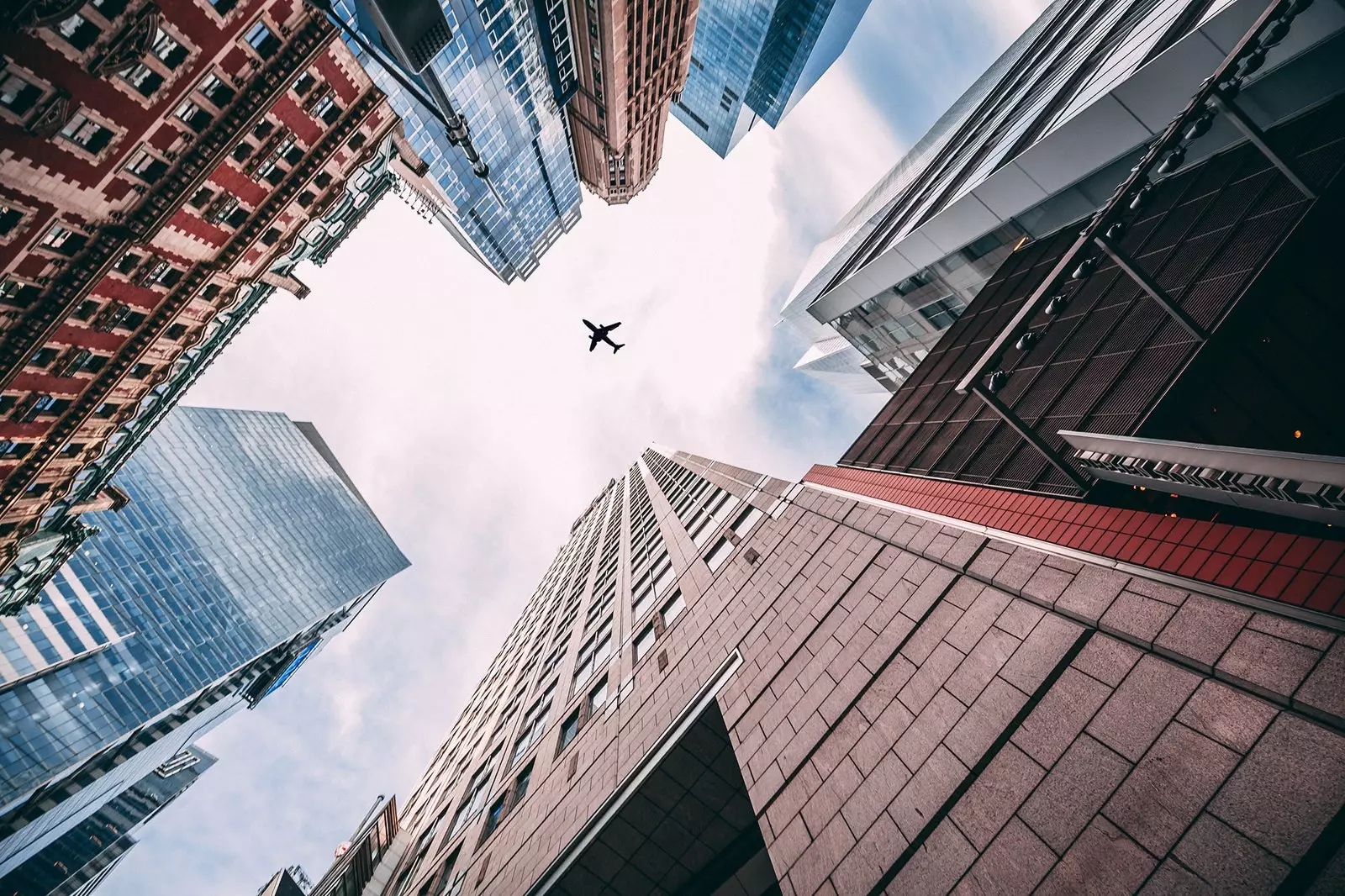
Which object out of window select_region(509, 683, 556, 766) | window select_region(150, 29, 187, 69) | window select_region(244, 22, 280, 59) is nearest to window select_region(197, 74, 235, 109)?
window select_region(150, 29, 187, 69)

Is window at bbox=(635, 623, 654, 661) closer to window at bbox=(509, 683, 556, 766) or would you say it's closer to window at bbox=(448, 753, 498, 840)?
window at bbox=(509, 683, 556, 766)

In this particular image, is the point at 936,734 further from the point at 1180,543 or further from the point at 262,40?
the point at 262,40

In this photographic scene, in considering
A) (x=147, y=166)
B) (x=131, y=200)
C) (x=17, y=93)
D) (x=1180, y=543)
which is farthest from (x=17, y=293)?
(x=1180, y=543)

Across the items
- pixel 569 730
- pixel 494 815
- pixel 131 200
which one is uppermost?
pixel 131 200

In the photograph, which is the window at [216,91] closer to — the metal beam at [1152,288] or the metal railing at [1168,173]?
the metal railing at [1168,173]

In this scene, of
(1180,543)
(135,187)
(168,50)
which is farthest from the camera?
(135,187)

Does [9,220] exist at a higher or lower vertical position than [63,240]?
lower

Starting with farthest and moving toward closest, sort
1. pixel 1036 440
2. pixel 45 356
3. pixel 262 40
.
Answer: pixel 262 40
pixel 45 356
pixel 1036 440
